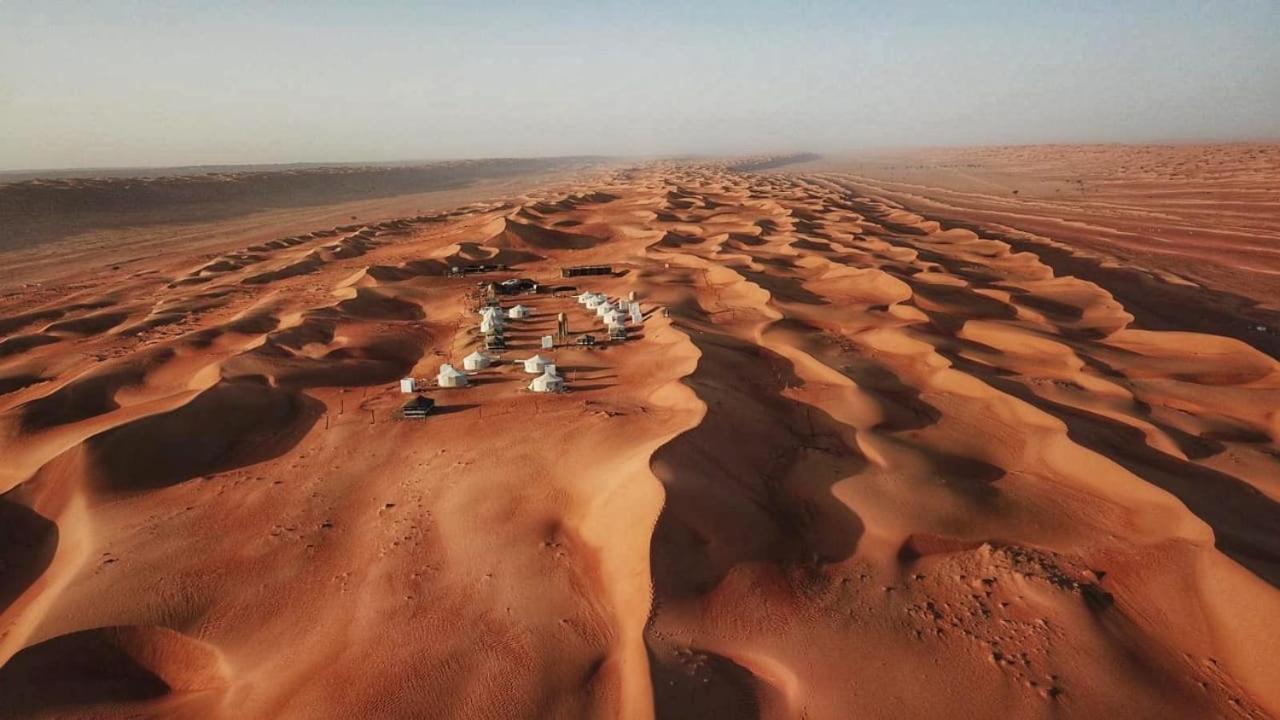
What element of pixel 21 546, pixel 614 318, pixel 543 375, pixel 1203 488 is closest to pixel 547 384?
pixel 543 375

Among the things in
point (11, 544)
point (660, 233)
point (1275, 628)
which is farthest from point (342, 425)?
point (660, 233)

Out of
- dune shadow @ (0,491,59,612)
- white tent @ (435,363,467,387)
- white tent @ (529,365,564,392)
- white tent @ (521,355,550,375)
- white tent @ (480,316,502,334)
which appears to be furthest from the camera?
white tent @ (480,316,502,334)

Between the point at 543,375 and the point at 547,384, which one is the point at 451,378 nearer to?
the point at 543,375

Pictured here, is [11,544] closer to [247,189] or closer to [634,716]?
[634,716]

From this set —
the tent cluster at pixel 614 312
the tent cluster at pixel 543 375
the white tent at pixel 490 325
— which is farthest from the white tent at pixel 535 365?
the white tent at pixel 490 325

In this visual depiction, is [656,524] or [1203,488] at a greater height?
[656,524]

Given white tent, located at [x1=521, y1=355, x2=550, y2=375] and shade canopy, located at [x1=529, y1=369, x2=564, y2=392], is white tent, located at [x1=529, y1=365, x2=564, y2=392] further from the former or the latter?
white tent, located at [x1=521, y1=355, x2=550, y2=375]

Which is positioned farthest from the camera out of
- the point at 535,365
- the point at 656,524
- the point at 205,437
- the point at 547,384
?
the point at 535,365

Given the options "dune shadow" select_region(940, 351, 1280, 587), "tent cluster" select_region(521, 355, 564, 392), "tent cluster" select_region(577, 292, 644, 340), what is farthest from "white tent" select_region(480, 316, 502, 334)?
"dune shadow" select_region(940, 351, 1280, 587)

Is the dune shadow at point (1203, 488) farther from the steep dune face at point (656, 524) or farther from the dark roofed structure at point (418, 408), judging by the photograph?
the dark roofed structure at point (418, 408)
